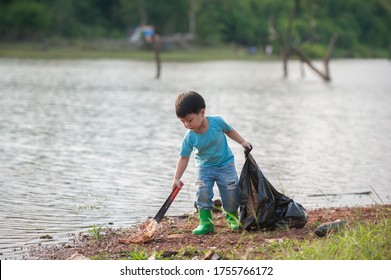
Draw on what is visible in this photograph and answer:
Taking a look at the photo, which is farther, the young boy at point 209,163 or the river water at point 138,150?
the river water at point 138,150

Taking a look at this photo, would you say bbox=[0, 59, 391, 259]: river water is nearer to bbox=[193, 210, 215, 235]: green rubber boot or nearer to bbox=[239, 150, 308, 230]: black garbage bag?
bbox=[193, 210, 215, 235]: green rubber boot

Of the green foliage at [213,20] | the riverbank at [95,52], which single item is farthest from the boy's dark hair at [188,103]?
the riverbank at [95,52]

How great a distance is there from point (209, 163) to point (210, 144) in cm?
21

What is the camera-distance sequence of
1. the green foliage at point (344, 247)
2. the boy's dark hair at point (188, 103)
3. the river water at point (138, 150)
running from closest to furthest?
the green foliage at point (344, 247), the boy's dark hair at point (188, 103), the river water at point (138, 150)

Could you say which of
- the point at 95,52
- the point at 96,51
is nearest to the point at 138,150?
the point at 95,52

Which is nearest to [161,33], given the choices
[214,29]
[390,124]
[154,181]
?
[214,29]

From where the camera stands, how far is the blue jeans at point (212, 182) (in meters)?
7.96

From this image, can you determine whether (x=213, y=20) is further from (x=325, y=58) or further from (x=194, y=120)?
(x=194, y=120)

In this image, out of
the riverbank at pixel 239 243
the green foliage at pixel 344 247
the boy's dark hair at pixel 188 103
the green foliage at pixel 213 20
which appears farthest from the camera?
the green foliage at pixel 213 20

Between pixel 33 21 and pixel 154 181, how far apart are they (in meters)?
55.7

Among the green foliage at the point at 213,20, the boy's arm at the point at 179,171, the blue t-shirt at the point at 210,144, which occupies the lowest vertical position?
the green foliage at the point at 213,20

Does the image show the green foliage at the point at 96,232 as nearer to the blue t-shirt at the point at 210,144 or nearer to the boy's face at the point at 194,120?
the blue t-shirt at the point at 210,144

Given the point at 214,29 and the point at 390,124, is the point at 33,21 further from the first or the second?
the point at 390,124

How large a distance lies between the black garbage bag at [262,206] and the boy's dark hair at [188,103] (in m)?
0.70
